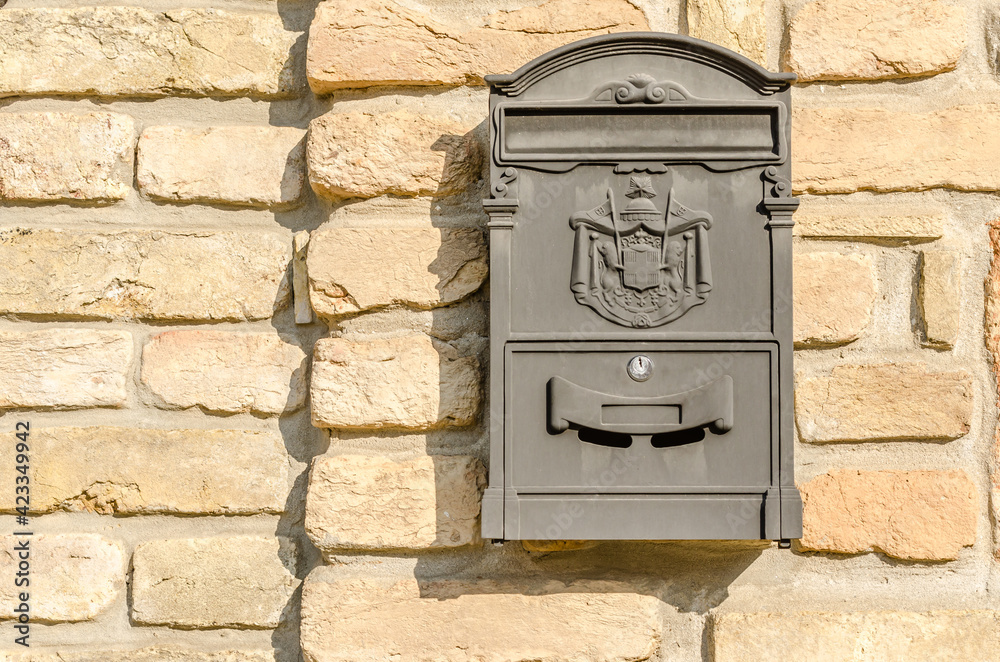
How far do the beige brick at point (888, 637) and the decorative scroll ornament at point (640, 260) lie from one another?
536mm

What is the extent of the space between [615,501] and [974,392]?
2.04ft

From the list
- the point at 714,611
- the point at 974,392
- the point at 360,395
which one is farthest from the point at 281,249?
the point at 974,392

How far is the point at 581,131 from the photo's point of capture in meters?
1.24

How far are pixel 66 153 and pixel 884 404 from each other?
143cm

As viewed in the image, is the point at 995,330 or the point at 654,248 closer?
the point at 654,248

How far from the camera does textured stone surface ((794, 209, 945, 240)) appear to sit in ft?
4.38

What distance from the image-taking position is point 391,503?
1.30 meters

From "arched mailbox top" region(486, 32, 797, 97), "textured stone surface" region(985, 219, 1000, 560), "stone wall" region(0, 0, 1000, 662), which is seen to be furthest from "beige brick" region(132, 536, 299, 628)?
"textured stone surface" region(985, 219, 1000, 560)

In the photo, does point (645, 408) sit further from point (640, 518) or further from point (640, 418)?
point (640, 518)

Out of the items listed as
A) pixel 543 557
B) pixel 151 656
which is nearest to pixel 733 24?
pixel 543 557

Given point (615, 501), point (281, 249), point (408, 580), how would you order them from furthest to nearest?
1. point (281, 249)
2. point (408, 580)
3. point (615, 501)

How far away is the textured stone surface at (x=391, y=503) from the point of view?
50.9 inches

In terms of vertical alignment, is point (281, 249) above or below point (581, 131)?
below

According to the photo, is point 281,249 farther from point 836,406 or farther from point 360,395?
point 836,406
